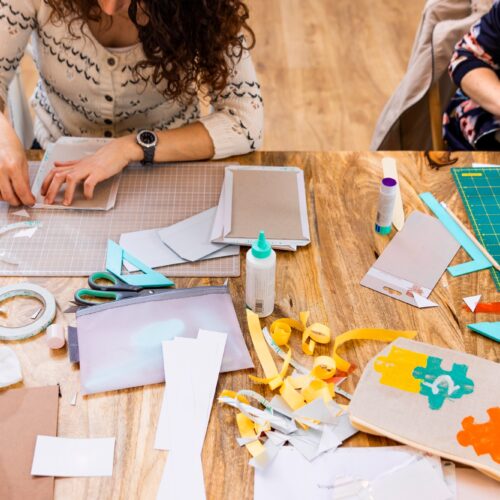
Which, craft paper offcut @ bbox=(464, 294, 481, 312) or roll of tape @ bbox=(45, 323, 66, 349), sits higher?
craft paper offcut @ bbox=(464, 294, 481, 312)

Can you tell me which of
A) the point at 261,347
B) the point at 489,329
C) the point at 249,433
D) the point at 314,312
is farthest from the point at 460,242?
the point at 249,433

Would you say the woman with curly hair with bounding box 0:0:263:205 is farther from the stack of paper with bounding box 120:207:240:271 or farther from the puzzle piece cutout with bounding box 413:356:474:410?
the puzzle piece cutout with bounding box 413:356:474:410

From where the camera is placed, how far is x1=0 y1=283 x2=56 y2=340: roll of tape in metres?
1.01

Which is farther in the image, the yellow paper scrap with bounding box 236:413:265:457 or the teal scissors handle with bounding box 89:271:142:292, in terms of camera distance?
the teal scissors handle with bounding box 89:271:142:292

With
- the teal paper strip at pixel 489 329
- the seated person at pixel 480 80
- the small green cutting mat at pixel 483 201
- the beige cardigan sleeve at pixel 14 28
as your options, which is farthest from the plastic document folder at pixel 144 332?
the seated person at pixel 480 80

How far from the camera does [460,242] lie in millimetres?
1207

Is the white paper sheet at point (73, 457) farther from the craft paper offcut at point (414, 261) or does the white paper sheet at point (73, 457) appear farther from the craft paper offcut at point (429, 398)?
the craft paper offcut at point (414, 261)

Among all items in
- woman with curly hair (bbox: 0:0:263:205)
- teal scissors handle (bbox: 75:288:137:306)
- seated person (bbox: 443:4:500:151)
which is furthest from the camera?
seated person (bbox: 443:4:500:151)

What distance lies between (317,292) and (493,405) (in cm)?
34

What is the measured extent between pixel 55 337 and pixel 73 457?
205mm

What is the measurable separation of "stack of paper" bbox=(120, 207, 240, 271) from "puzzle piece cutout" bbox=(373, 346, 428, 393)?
0.35 m

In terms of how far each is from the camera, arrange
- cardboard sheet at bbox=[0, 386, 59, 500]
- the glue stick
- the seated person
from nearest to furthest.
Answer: cardboard sheet at bbox=[0, 386, 59, 500] → the glue stick → the seated person

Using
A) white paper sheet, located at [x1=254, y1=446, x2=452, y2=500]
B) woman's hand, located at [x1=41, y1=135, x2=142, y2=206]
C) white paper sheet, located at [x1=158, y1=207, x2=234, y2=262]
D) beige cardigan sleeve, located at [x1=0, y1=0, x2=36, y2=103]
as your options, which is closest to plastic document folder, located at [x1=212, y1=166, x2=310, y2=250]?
white paper sheet, located at [x1=158, y1=207, x2=234, y2=262]

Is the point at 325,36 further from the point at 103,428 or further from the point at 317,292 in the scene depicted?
the point at 103,428
